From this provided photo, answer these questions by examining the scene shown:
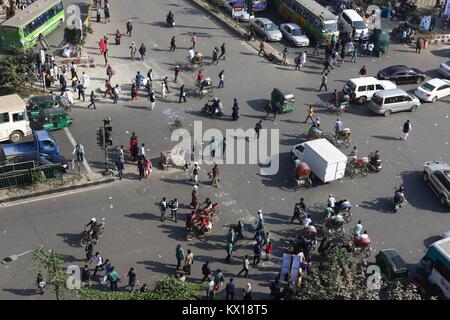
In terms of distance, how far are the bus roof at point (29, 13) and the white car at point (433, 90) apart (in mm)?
25024

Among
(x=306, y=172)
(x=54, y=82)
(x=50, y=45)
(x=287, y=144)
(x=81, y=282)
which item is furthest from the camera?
(x=50, y=45)

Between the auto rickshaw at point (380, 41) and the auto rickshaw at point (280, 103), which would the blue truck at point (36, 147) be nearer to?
the auto rickshaw at point (280, 103)

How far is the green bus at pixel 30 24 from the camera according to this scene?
40.0 meters

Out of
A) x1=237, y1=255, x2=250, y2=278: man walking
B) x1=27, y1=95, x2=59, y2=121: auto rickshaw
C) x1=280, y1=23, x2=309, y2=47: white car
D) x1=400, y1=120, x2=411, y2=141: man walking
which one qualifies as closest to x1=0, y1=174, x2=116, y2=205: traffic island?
x1=27, y1=95, x2=59, y2=121: auto rickshaw

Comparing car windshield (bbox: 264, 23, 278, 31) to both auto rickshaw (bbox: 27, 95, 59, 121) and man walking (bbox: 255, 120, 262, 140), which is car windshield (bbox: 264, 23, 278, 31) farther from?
auto rickshaw (bbox: 27, 95, 59, 121)

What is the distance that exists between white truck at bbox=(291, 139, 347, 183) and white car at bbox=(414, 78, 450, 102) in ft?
34.7

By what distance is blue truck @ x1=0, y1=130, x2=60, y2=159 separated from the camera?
30.1m

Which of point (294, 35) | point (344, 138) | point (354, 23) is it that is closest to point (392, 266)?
point (344, 138)

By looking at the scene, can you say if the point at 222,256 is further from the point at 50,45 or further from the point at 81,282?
the point at 50,45

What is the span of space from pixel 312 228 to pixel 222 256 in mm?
4068

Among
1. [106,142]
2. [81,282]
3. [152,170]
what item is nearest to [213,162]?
[152,170]

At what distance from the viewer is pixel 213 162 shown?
32188 mm

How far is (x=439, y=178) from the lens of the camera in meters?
30.5

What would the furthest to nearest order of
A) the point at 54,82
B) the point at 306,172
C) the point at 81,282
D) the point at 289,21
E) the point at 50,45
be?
1. the point at 289,21
2. the point at 50,45
3. the point at 54,82
4. the point at 306,172
5. the point at 81,282
